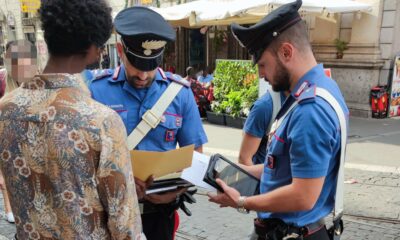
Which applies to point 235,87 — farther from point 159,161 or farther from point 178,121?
point 159,161

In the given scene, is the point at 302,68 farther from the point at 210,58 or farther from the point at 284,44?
the point at 210,58

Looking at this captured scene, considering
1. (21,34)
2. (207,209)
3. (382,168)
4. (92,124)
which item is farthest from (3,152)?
(21,34)

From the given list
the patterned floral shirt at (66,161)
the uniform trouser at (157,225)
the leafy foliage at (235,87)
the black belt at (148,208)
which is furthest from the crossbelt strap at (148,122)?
the leafy foliage at (235,87)

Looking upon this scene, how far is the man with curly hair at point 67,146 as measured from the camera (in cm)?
131

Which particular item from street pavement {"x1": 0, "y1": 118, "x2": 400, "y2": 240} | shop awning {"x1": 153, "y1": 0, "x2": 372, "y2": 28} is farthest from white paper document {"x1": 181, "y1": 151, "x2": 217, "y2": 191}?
shop awning {"x1": 153, "y1": 0, "x2": 372, "y2": 28}

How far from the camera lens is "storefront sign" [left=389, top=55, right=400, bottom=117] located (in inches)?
392

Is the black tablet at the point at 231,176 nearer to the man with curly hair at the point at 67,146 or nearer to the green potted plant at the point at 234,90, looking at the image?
the man with curly hair at the point at 67,146

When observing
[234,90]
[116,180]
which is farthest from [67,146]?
[234,90]

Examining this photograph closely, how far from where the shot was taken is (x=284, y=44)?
5.92 ft

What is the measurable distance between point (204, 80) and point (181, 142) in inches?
335

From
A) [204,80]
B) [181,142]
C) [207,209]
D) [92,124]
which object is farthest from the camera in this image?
[204,80]

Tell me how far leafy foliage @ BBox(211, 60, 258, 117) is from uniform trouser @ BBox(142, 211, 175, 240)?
6.52 metres

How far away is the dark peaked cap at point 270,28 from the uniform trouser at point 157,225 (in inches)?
44.0

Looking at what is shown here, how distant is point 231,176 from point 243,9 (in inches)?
283
